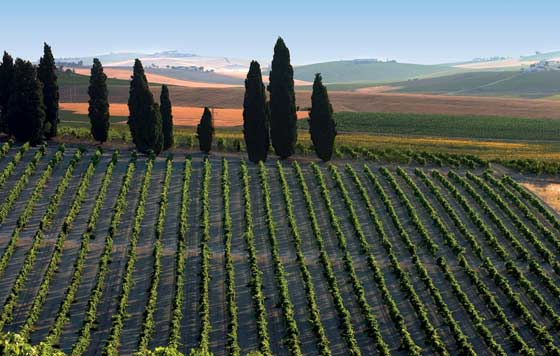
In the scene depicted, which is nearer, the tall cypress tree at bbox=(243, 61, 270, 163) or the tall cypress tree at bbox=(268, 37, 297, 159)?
the tall cypress tree at bbox=(243, 61, 270, 163)

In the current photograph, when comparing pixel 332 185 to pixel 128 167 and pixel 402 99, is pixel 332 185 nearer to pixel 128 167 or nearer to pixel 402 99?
pixel 128 167

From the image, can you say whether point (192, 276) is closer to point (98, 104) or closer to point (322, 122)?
point (322, 122)

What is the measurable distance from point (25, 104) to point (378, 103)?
95399 mm

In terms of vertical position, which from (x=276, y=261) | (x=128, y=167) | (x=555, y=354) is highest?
(x=128, y=167)

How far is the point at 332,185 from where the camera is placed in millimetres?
54000

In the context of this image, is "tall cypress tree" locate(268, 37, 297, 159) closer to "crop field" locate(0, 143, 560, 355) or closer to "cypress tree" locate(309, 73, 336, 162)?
"cypress tree" locate(309, 73, 336, 162)

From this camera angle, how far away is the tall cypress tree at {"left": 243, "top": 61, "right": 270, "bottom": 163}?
60062 mm

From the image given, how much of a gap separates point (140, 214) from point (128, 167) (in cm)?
1230

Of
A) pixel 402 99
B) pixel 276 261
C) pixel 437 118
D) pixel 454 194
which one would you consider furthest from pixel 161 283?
pixel 402 99

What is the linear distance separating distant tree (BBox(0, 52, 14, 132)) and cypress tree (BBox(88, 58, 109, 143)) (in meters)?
9.74

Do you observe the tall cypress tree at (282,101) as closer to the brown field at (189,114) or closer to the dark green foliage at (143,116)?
the dark green foliage at (143,116)

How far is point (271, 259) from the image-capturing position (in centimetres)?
3941

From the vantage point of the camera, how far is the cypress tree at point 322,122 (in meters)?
61.3

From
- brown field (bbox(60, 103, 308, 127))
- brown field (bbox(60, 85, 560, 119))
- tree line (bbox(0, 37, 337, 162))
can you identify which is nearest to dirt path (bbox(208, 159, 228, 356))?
Result: tree line (bbox(0, 37, 337, 162))
